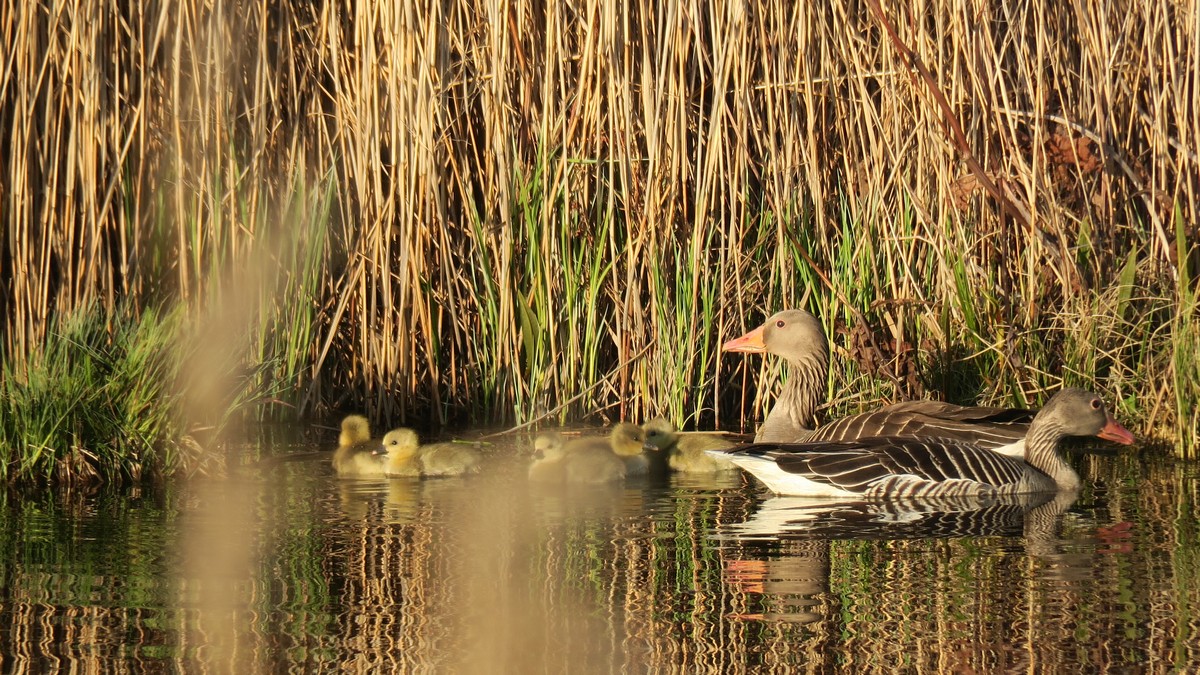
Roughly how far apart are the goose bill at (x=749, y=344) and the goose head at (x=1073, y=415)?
161 cm

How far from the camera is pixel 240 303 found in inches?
353

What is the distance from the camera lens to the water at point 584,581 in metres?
4.40

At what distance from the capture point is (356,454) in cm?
796

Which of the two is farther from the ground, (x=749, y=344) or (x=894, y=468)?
(x=749, y=344)

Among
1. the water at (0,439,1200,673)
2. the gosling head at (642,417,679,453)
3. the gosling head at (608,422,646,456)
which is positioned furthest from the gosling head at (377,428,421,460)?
the gosling head at (642,417,679,453)

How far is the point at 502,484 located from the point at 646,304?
76.4 inches

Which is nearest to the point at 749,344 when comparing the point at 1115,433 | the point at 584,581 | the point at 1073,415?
the point at 1073,415

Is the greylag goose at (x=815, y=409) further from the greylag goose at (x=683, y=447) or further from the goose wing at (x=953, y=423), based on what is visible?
the greylag goose at (x=683, y=447)

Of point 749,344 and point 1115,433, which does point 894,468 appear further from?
point 749,344

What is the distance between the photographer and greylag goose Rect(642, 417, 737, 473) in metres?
8.21

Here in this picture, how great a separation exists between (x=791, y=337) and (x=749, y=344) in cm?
25

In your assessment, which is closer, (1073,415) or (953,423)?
(1073,415)

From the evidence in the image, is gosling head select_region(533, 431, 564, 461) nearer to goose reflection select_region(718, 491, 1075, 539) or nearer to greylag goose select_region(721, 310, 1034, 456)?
goose reflection select_region(718, 491, 1075, 539)

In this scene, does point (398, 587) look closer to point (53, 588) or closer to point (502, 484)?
point (53, 588)
